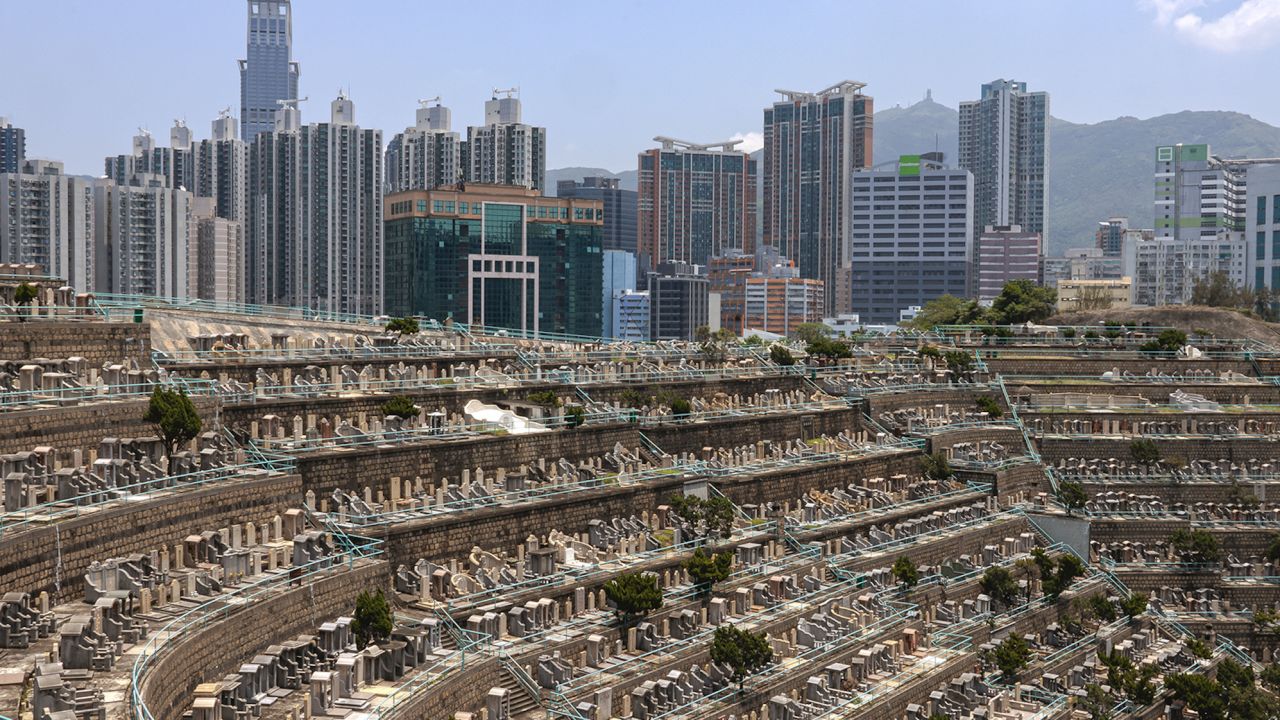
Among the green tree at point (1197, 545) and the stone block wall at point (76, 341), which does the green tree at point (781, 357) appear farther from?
the stone block wall at point (76, 341)

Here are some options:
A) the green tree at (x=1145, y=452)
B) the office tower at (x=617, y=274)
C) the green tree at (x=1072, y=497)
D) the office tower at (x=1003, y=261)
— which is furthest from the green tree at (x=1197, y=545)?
the office tower at (x=1003, y=261)

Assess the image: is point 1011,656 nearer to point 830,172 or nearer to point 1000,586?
point 1000,586

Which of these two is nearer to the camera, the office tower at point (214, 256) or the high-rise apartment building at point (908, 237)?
the office tower at point (214, 256)

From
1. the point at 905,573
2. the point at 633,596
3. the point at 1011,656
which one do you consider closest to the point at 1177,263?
the point at 905,573

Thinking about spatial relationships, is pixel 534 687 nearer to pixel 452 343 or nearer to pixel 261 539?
pixel 261 539

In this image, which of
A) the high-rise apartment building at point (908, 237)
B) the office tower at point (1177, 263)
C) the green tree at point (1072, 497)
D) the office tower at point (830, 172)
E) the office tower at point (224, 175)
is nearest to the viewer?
the green tree at point (1072, 497)

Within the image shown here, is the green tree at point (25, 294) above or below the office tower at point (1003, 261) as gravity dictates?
below

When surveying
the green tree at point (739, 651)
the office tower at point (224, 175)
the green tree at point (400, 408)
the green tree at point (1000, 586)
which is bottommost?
the green tree at point (1000, 586)

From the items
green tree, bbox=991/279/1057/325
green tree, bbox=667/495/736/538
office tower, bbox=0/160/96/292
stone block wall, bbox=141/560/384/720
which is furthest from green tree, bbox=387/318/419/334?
office tower, bbox=0/160/96/292
